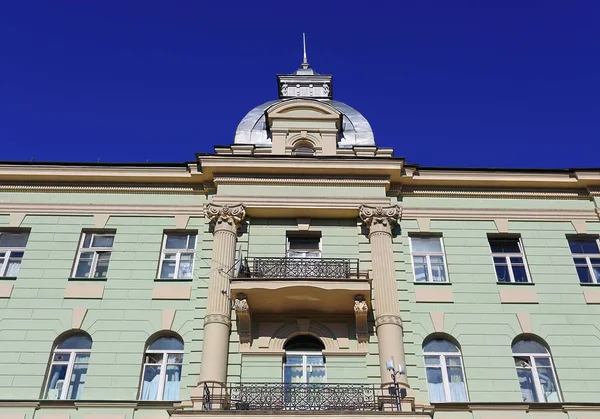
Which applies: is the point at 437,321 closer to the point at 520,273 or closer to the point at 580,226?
the point at 520,273

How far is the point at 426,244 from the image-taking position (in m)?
17.1

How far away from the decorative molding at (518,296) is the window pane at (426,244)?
209 centimetres

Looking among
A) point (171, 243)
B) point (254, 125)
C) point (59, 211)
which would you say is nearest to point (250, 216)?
point (171, 243)

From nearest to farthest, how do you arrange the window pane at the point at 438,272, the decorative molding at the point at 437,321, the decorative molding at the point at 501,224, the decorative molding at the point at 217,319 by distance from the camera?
the decorative molding at the point at 217,319, the decorative molding at the point at 437,321, the window pane at the point at 438,272, the decorative molding at the point at 501,224

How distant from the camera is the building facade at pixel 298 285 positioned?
14.1 meters

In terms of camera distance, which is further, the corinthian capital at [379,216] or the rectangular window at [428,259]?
the corinthian capital at [379,216]

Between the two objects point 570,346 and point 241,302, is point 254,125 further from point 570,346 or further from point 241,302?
point 570,346

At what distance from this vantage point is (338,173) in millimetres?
17484

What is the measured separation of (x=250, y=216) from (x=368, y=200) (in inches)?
131

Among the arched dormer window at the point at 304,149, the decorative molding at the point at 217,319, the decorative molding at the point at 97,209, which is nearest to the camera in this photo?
the decorative molding at the point at 217,319

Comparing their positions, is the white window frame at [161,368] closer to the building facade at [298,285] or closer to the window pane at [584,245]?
the building facade at [298,285]

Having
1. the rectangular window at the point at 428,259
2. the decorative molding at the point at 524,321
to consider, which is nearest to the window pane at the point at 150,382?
the rectangular window at the point at 428,259

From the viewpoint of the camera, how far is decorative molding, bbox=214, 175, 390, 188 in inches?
683

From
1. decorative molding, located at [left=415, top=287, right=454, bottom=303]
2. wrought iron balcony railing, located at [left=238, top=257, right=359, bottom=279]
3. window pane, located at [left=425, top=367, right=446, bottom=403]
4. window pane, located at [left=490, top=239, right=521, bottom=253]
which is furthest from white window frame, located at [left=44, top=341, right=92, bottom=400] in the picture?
window pane, located at [left=490, top=239, right=521, bottom=253]
